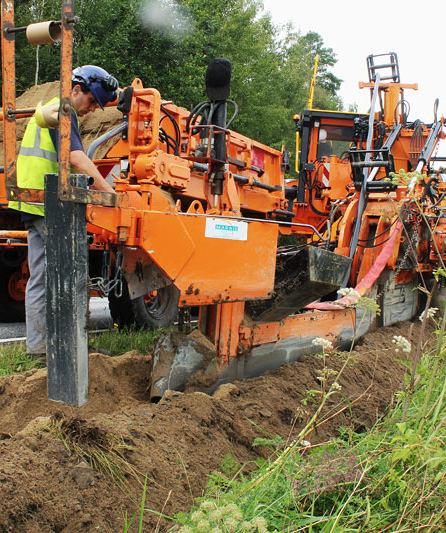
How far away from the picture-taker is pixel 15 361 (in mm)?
4797

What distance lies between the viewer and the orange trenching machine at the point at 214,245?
316 cm

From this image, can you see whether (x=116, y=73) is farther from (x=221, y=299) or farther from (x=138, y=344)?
(x=221, y=299)

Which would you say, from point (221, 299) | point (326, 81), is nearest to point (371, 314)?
point (221, 299)

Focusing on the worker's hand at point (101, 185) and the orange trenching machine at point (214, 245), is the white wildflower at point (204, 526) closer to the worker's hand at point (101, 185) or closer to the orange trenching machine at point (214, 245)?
the orange trenching machine at point (214, 245)

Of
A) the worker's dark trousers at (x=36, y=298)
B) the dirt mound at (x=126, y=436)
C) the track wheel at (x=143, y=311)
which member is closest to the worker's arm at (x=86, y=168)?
the worker's dark trousers at (x=36, y=298)

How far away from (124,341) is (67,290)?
2.70 metres

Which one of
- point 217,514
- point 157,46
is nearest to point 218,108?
point 217,514

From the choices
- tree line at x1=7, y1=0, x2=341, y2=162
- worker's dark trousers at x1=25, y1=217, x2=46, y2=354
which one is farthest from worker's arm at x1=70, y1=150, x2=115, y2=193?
tree line at x1=7, y1=0, x2=341, y2=162

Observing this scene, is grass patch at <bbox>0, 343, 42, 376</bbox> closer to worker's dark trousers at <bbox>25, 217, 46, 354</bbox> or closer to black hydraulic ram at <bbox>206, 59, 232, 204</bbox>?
worker's dark trousers at <bbox>25, 217, 46, 354</bbox>

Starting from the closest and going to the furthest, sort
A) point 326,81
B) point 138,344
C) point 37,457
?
point 37,457 → point 138,344 → point 326,81

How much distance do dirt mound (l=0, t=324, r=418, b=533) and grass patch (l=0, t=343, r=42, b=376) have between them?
65 centimetres

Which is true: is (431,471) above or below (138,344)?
above

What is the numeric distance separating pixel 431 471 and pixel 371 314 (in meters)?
3.54

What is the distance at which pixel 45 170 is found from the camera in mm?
3896
